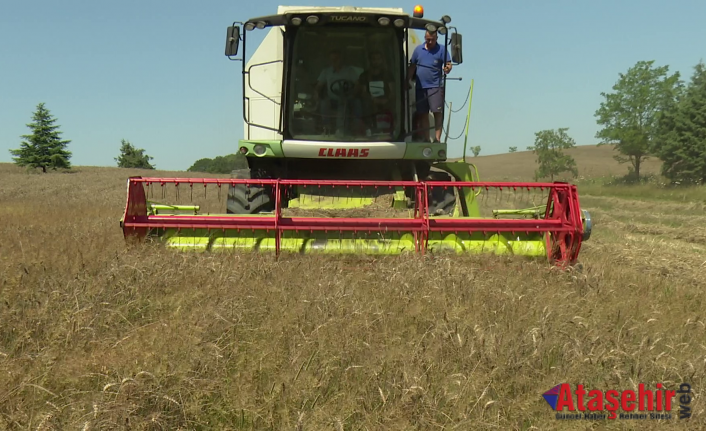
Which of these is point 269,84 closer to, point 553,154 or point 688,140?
point 688,140

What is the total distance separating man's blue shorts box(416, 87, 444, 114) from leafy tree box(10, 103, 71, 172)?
113ft

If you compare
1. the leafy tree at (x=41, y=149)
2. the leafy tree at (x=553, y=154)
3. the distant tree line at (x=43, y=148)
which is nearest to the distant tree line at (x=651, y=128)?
the leafy tree at (x=553, y=154)

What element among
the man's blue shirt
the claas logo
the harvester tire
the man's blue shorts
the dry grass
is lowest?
the dry grass

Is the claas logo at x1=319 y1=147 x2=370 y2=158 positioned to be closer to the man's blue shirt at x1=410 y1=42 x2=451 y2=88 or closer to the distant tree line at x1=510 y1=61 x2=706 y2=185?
the man's blue shirt at x1=410 y1=42 x2=451 y2=88

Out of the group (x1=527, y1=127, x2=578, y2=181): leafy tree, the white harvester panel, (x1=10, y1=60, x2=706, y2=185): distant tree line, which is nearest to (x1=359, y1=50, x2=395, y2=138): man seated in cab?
the white harvester panel

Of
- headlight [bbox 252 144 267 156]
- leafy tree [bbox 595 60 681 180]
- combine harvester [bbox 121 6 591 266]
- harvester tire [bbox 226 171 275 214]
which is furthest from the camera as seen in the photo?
leafy tree [bbox 595 60 681 180]

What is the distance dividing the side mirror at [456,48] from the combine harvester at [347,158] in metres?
0.01

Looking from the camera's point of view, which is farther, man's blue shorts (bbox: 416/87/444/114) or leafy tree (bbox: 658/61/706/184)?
leafy tree (bbox: 658/61/706/184)

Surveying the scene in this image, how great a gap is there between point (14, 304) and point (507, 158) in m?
63.0

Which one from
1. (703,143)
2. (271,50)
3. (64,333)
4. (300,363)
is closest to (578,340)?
(300,363)

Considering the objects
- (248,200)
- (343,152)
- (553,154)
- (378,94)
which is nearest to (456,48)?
(378,94)

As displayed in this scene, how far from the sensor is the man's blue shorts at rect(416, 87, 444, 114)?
20.1ft

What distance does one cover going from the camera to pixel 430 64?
606cm

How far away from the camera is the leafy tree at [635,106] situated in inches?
1536
